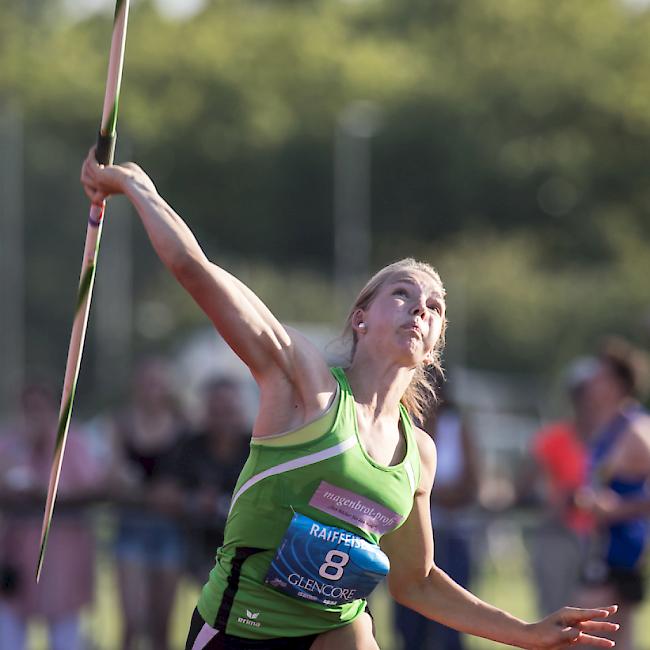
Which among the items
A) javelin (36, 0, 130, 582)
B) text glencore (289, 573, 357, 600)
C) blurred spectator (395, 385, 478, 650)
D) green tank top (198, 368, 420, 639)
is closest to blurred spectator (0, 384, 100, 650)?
blurred spectator (395, 385, 478, 650)

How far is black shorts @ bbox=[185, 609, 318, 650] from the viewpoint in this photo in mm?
5031

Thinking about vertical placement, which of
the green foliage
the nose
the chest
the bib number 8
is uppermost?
the nose

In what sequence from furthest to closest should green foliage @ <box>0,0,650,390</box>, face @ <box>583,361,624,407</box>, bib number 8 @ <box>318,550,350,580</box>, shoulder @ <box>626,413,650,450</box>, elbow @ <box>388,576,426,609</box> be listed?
green foliage @ <box>0,0,650,390</box> < face @ <box>583,361,624,407</box> < shoulder @ <box>626,413,650,450</box> < elbow @ <box>388,576,426,609</box> < bib number 8 @ <box>318,550,350,580</box>

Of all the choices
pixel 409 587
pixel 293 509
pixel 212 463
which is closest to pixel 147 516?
pixel 212 463

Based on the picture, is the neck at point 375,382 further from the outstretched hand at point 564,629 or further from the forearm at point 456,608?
the outstretched hand at point 564,629

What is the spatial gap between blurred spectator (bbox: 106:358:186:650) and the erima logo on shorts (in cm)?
494

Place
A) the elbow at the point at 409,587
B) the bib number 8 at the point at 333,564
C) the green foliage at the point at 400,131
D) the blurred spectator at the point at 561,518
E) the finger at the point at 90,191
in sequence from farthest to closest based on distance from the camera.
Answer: the green foliage at the point at 400,131 → the blurred spectator at the point at 561,518 → the elbow at the point at 409,587 → the bib number 8 at the point at 333,564 → the finger at the point at 90,191

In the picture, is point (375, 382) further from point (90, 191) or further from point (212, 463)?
point (212, 463)

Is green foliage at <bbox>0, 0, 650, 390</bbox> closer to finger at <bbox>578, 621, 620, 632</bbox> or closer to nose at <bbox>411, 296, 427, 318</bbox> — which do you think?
finger at <bbox>578, 621, 620, 632</bbox>

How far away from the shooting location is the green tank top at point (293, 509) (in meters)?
4.86

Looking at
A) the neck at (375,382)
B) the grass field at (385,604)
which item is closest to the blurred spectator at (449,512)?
the grass field at (385,604)

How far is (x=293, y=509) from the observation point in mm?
4891

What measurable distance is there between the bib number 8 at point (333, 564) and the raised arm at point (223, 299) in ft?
1.53

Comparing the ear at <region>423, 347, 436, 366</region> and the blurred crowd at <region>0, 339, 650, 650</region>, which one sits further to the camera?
the blurred crowd at <region>0, 339, 650, 650</region>
